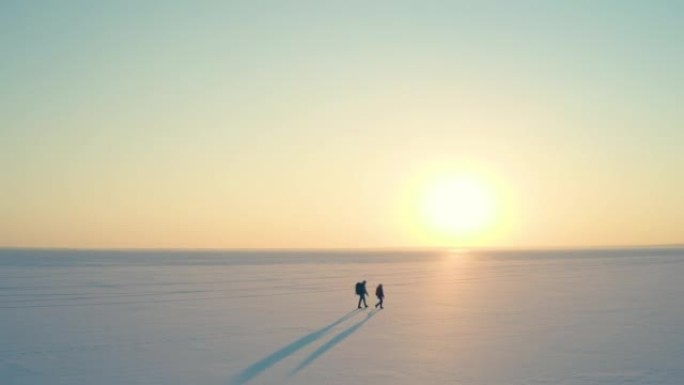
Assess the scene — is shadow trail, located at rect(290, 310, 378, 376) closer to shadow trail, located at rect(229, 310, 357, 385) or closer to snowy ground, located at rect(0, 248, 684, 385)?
snowy ground, located at rect(0, 248, 684, 385)

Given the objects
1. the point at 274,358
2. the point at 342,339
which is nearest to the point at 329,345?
the point at 342,339

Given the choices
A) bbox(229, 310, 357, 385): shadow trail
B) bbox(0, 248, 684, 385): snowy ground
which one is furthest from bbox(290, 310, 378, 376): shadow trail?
bbox(229, 310, 357, 385): shadow trail

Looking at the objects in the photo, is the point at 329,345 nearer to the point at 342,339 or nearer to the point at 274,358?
the point at 342,339

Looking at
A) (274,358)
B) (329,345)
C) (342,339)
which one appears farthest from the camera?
(342,339)

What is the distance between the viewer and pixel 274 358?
38.8ft

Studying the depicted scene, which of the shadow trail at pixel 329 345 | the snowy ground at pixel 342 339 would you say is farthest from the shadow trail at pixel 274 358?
the shadow trail at pixel 329 345

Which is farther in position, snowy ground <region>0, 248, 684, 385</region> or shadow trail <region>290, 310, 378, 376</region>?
shadow trail <region>290, 310, 378, 376</region>

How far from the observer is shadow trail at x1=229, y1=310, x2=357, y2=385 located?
Result: 1031 centimetres

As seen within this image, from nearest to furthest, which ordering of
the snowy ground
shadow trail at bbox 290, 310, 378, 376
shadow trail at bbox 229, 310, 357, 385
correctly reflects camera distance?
shadow trail at bbox 229, 310, 357, 385
the snowy ground
shadow trail at bbox 290, 310, 378, 376

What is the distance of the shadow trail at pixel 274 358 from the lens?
10312mm

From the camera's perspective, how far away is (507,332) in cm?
1491

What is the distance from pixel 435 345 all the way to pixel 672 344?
528cm

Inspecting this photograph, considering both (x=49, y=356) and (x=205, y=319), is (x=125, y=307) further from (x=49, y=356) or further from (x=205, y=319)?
(x=49, y=356)

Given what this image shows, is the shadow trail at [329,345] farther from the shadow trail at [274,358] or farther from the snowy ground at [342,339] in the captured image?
the shadow trail at [274,358]
